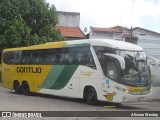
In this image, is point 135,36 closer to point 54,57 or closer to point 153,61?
point 54,57

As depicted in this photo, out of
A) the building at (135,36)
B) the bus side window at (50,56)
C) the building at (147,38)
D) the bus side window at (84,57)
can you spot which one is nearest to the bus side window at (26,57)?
the bus side window at (50,56)

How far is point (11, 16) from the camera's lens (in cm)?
4325

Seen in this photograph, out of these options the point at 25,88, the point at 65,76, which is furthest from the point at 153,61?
the point at 25,88

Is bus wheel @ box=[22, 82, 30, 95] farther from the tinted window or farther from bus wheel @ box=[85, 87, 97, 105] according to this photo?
bus wheel @ box=[85, 87, 97, 105]

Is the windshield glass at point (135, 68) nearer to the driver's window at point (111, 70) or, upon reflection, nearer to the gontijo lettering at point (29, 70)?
the driver's window at point (111, 70)

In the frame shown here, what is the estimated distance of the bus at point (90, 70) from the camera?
18.9m

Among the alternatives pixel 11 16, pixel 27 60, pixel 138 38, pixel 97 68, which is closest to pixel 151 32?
pixel 138 38

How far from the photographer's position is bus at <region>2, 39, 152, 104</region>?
1891cm

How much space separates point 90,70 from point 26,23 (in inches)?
1023

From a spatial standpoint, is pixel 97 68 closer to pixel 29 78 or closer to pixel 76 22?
pixel 29 78

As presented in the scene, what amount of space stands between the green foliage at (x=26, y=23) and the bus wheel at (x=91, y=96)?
2223 centimetres

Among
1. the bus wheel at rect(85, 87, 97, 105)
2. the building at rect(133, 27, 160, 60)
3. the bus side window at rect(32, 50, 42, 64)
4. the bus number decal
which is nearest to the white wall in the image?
the building at rect(133, 27, 160, 60)

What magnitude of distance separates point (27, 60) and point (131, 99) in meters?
8.97

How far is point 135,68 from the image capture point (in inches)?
754
